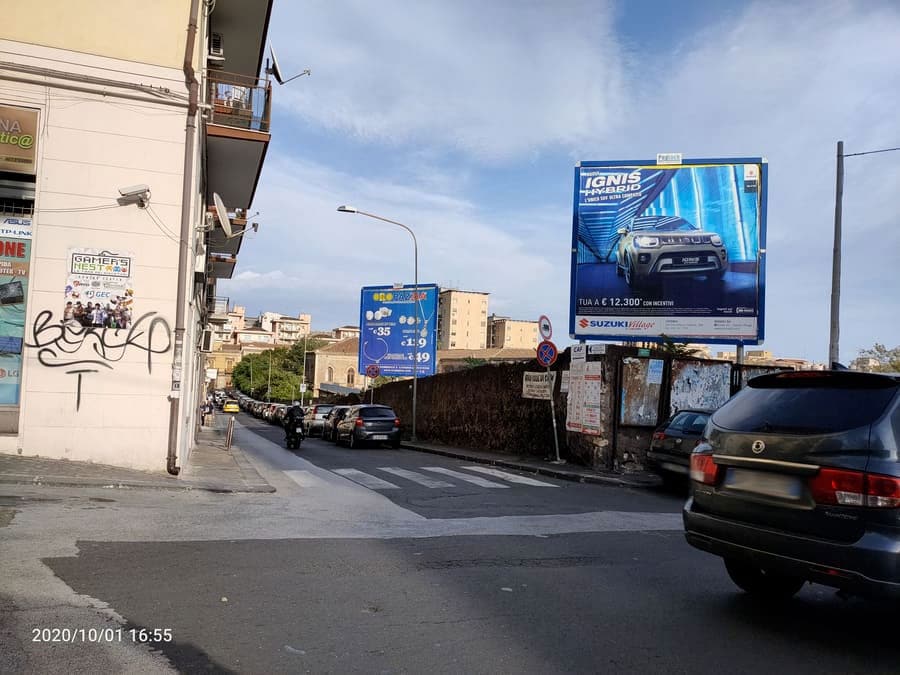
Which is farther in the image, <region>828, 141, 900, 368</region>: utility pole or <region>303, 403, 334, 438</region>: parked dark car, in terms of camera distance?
<region>303, 403, 334, 438</region>: parked dark car

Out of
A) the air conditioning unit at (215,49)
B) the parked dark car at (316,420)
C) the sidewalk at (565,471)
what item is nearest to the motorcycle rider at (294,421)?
the sidewalk at (565,471)

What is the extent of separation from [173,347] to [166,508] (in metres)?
4.09

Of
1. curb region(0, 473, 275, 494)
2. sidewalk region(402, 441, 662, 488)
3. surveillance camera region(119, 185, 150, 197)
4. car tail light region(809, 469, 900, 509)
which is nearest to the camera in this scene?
car tail light region(809, 469, 900, 509)

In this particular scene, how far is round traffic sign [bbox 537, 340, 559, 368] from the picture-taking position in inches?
683

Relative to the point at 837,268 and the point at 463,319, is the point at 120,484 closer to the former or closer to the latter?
the point at 837,268

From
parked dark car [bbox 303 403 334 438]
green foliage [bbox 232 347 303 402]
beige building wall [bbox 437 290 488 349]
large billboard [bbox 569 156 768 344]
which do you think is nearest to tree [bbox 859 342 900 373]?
large billboard [bbox 569 156 768 344]

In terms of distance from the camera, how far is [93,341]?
39.9 feet

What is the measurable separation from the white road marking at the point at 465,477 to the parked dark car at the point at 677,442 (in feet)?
9.08

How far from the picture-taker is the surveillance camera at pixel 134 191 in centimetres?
1215

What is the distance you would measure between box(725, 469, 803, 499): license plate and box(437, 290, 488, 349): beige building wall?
14416cm

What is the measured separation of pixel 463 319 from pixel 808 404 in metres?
150

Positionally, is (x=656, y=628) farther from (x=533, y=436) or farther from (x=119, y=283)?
(x=533, y=436)

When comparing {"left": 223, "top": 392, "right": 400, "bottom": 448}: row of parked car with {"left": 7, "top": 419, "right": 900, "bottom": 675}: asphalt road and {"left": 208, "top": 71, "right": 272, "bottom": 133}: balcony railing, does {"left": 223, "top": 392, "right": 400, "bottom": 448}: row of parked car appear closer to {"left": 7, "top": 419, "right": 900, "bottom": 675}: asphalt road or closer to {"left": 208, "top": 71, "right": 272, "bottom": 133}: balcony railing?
{"left": 208, "top": 71, "right": 272, "bottom": 133}: balcony railing

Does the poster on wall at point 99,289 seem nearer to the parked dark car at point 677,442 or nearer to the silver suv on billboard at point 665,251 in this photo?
the parked dark car at point 677,442
